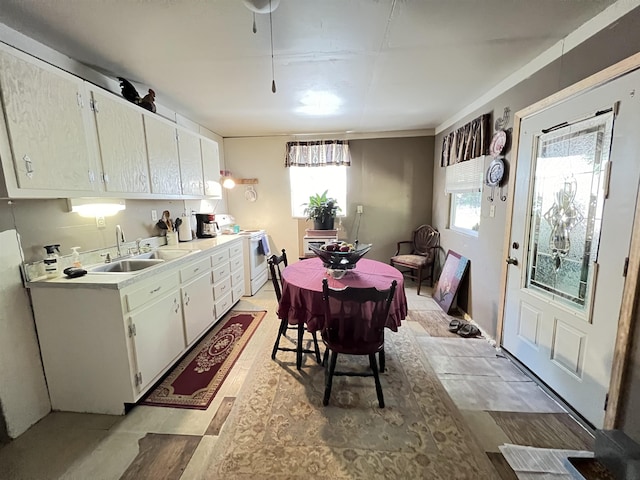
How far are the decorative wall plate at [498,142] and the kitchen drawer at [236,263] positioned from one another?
3172 millimetres

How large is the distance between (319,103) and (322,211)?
165 cm

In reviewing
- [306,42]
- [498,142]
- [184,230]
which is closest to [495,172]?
[498,142]

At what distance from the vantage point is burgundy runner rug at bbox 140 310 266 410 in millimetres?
1944

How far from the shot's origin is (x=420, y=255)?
14.4 feet

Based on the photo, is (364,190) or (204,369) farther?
(364,190)

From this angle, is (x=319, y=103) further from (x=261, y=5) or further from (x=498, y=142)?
(x=498, y=142)

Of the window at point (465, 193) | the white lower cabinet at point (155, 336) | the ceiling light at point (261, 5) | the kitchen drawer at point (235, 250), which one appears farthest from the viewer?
the kitchen drawer at point (235, 250)

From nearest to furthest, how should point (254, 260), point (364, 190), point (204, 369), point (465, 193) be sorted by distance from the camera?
point (204, 369), point (465, 193), point (254, 260), point (364, 190)

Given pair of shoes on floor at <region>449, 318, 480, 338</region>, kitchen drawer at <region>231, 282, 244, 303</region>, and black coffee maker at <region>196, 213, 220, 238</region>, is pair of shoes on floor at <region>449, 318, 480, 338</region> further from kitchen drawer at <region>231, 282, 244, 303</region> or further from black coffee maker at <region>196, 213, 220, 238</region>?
black coffee maker at <region>196, 213, 220, 238</region>

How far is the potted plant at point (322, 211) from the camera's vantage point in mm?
4301

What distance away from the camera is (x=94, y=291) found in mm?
1690

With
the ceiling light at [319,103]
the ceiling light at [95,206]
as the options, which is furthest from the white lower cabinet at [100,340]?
the ceiling light at [319,103]

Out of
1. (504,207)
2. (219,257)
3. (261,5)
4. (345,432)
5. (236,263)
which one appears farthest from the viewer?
(236,263)

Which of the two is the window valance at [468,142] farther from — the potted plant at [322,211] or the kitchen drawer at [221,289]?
the kitchen drawer at [221,289]
